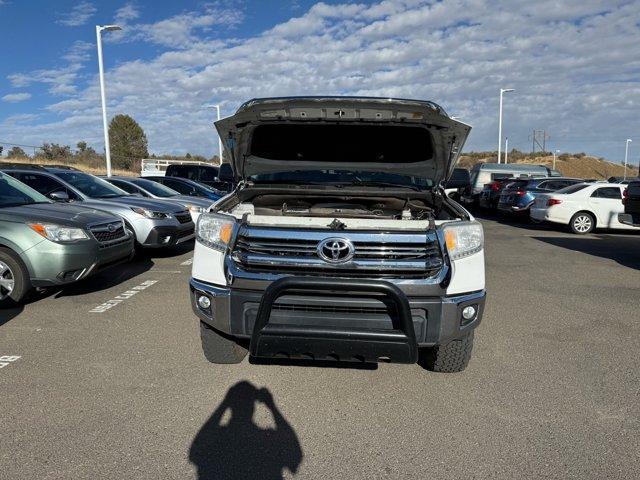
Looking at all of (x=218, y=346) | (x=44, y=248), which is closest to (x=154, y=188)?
(x=44, y=248)

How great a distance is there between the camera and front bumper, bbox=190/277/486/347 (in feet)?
10.3

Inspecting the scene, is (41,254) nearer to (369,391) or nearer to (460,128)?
(369,391)

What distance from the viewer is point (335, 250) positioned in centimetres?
321

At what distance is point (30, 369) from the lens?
152 inches

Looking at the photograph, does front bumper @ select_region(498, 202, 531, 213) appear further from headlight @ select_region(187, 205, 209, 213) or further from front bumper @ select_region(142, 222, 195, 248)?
front bumper @ select_region(142, 222, 195, 248)

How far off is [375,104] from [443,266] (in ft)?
4.93

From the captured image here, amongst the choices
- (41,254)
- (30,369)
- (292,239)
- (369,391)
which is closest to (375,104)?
(292,239)

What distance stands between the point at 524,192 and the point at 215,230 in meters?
14.4

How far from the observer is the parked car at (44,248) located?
529cm

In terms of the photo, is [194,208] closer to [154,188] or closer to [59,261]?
[154,188]

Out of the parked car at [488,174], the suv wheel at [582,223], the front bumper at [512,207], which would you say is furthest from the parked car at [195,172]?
the suv wheel at [582,223]

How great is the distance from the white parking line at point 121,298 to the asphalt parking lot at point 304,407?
105mm

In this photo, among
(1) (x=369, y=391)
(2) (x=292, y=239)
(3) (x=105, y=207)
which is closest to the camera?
(2) (x=292, y=239)

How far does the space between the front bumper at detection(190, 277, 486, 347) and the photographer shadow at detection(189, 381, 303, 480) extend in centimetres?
52
